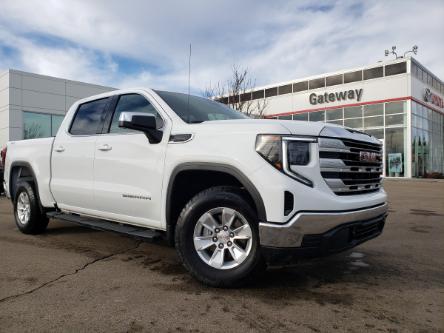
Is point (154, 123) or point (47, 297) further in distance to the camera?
point (154, 123)

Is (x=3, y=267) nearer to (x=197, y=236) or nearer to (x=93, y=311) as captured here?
(x=93, y=311)

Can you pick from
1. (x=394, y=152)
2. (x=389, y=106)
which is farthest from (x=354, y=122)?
(x=394, y=152)

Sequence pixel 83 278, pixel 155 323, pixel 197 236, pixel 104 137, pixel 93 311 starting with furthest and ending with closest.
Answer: pixel 104 137, pixel 83 278, pixel 197 236, pixel 93 311, pixel 155 323

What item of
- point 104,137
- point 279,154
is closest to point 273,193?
point 279,154

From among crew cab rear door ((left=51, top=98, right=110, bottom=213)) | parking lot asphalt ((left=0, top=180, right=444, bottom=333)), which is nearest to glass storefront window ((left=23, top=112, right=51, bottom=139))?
crew cab rear door ((left=51, top=98, right=110, bottom=213))

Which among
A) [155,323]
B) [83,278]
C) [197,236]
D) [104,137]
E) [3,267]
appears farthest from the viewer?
[104,137]

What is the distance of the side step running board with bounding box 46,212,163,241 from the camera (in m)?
3.82

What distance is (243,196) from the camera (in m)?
3.34

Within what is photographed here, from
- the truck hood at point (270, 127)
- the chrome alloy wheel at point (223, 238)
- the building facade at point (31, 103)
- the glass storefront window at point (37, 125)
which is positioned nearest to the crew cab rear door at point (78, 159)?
the chrome alloy wheel at point (223, 238)

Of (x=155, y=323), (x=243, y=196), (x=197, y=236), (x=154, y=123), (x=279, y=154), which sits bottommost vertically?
(x=155, y=323)

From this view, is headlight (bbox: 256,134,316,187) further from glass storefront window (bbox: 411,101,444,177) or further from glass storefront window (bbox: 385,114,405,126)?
glass storefront window (bbox: 411,101,444,177)

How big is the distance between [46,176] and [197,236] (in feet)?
Answer: 9.45

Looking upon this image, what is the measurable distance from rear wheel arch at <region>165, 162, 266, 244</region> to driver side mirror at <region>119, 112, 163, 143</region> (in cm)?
45

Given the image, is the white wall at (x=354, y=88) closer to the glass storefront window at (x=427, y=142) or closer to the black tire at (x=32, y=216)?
the glass storefront window at (x=427, y=142)
